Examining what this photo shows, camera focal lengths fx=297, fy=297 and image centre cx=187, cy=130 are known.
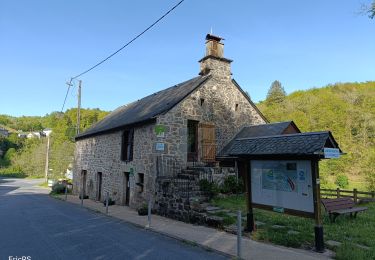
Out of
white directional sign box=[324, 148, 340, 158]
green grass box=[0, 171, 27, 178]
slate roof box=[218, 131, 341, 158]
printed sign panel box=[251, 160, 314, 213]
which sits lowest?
green grass box=[0, 171, 27, 178]

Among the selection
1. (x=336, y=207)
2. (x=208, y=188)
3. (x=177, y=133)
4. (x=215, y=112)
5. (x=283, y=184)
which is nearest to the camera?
(x=283, y=184)

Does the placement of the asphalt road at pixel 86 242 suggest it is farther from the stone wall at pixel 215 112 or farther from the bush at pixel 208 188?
the stone wall at pixel 215 112

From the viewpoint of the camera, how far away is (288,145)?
7.18 meters

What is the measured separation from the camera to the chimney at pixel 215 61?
17141 millimetres

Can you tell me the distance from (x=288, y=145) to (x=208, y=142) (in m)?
9.06

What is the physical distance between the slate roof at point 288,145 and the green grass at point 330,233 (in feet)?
6.95

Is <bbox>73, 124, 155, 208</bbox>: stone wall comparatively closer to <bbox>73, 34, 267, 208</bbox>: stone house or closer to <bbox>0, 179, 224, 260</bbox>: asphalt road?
<bbox>73, 34, 267, 208</bbox>: stone house

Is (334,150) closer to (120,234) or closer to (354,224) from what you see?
(354,224)

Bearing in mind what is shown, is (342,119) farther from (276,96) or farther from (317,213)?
(317,213)

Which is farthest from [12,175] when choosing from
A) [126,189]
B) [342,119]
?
[342,119]

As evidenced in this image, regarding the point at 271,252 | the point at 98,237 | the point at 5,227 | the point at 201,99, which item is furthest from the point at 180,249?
the point at 201,99

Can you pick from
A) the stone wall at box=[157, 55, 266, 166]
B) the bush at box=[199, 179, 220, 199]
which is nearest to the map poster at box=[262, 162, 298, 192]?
the bush at box=[199, 179, 220, 199]

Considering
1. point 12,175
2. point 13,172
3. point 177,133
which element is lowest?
point 12,175

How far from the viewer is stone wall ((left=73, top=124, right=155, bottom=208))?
1438 cm
